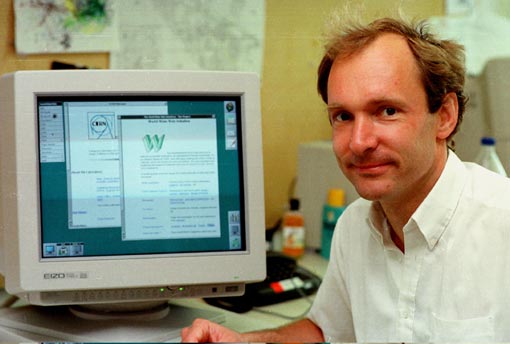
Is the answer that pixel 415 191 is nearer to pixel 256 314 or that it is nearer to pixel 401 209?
pixel 401 209

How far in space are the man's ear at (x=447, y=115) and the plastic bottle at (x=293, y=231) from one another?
39cm

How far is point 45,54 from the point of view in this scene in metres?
1.11

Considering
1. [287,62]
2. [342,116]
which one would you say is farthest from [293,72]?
[342,116]

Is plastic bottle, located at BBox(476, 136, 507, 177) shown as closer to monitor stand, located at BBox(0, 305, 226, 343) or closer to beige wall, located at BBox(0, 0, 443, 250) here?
beige wall, located at BBox(0, 0, 443, 250)

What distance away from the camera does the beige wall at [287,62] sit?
108 cm

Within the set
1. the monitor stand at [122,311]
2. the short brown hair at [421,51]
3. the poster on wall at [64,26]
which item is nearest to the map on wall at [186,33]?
the poster on wall at [64,26]

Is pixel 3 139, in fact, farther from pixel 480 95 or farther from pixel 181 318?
pixel 480 95

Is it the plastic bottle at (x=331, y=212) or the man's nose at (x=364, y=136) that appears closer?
the man's nose at (x=364, y=136)

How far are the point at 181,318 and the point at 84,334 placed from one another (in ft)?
0.53

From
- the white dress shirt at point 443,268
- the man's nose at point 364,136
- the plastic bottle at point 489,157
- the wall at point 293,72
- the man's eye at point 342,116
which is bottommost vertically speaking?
the white dress shirt at point 443,268

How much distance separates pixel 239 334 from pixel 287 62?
0.44 metres

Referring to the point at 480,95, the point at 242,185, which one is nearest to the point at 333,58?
the point at 242,185

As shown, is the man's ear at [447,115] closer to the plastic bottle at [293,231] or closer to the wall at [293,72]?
the wall at [293,72]

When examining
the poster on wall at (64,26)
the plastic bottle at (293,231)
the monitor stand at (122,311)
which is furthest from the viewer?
the plastic bottle at (293,231)
